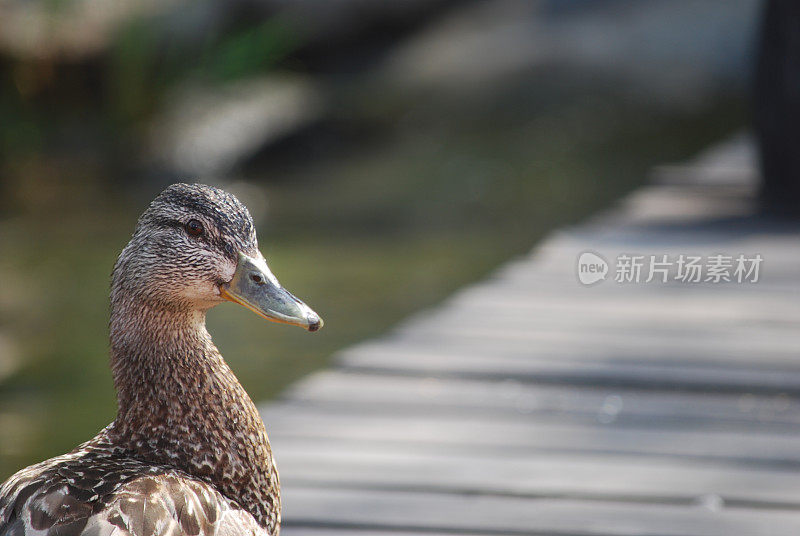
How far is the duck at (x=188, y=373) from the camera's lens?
6.51 ft

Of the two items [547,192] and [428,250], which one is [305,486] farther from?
[547,192]

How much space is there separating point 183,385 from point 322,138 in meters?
8.02

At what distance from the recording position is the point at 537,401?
117 inches

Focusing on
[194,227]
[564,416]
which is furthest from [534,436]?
[194,227]

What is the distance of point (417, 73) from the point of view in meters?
12.2

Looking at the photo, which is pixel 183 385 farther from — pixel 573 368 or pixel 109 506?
pixel 573 368

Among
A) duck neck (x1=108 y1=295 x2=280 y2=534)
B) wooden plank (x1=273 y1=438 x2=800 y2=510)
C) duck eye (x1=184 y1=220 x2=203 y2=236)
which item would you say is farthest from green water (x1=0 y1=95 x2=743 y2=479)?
duck eye (x1=184 y1=220 x2=203 y2=236)

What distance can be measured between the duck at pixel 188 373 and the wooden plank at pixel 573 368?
3.27 ft

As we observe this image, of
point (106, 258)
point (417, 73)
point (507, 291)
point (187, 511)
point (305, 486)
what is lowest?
point (187, 511)

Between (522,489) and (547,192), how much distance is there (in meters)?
6.10

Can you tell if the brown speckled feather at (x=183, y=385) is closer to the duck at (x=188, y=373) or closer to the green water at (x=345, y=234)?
the duck at (x=188, y=373)

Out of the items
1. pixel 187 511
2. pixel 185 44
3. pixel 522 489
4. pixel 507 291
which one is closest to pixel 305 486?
pixel 522 489

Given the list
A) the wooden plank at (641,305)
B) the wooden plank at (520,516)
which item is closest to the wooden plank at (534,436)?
the wooden plank at (520,516)

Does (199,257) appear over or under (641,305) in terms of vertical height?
under
